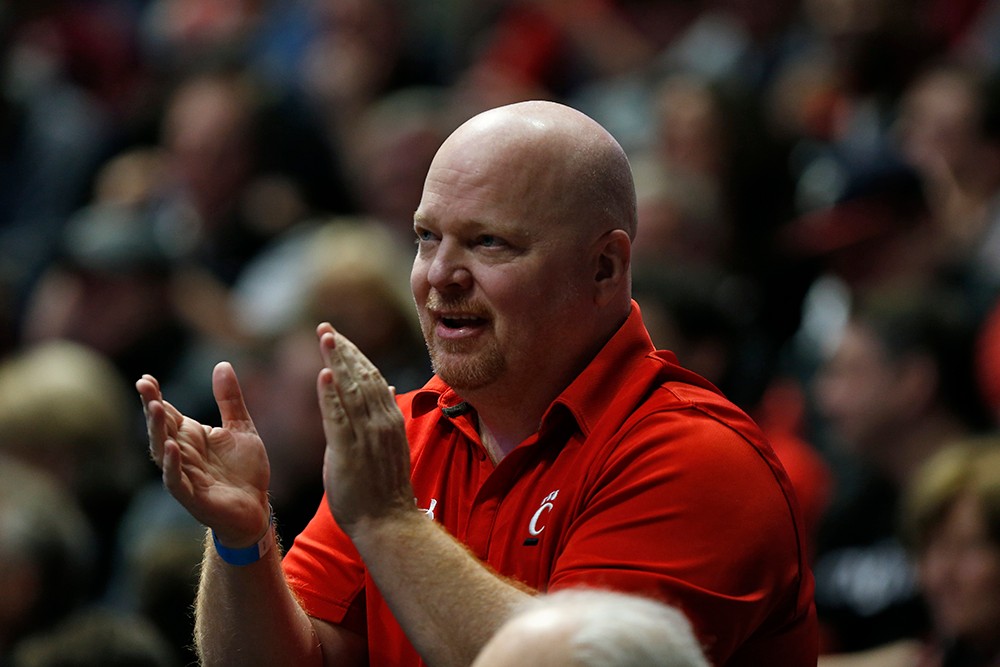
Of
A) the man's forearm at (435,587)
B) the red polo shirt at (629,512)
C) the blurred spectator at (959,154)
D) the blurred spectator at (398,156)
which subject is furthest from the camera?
the blurred spectator at (398,156)

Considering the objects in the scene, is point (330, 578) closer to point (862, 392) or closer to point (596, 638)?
point (596, 638)

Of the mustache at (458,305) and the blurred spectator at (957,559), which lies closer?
the mustache at (458,305)

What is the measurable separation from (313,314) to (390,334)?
0.31 meters

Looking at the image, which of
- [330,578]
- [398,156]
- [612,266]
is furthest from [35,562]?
[398,156]

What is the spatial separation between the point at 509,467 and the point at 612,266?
0.41 m

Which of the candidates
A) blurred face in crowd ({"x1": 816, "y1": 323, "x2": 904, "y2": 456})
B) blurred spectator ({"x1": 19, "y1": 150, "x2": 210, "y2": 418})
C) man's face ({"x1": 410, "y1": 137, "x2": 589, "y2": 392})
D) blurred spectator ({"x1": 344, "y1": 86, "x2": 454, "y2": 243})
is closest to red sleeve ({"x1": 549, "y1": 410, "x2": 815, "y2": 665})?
man's face ({"x1": 410, "y1": 137, "x2": 589, "y2": 392})

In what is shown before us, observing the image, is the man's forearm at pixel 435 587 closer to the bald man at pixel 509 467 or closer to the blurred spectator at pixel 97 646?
the bald man at pixel 509 467

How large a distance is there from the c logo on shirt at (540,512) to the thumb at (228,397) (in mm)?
550

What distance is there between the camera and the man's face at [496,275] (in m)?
2.88

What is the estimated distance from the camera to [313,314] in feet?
19.9

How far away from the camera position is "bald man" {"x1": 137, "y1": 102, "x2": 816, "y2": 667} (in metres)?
2.66

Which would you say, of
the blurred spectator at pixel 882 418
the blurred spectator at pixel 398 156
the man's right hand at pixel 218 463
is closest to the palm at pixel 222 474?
the man's right hand at pixel 218 463

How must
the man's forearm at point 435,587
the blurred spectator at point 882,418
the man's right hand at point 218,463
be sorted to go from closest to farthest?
1. the man's forearm at point 435,587
2. the man's right hand at point 218,463
3. the blurred spectator at point 882,418

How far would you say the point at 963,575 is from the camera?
14.2 ft
